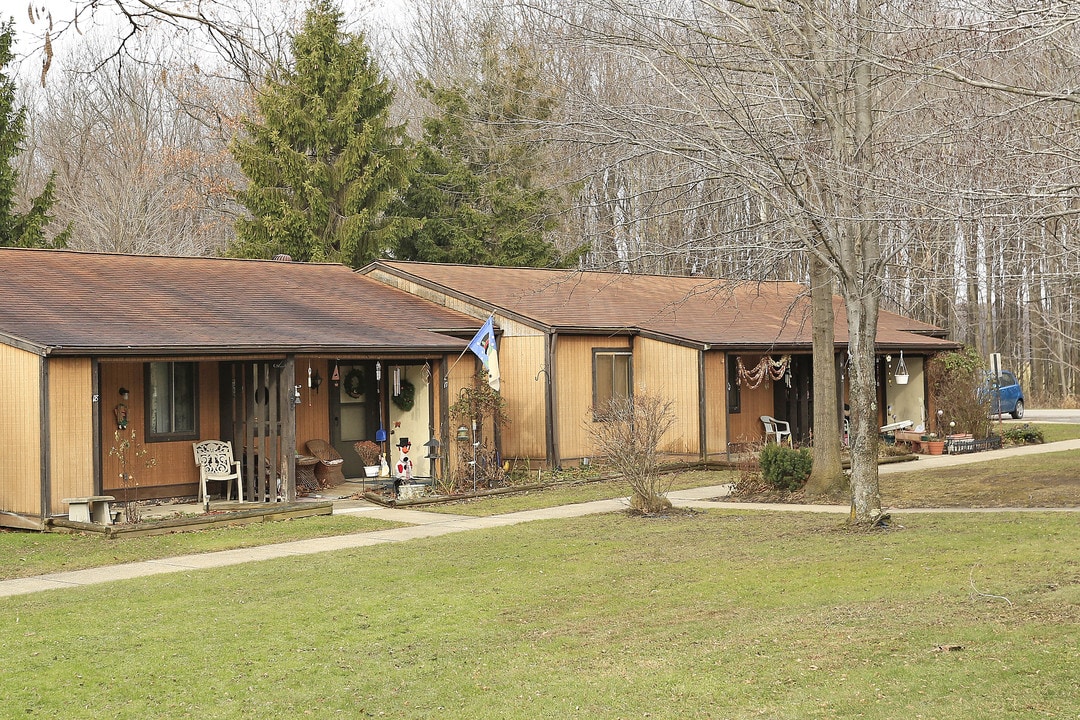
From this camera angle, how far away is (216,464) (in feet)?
61.4

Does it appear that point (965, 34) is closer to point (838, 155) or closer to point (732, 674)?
point (838, 155)

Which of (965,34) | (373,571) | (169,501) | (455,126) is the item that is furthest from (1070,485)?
(455,126)

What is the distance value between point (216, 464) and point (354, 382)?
3305 millimetres

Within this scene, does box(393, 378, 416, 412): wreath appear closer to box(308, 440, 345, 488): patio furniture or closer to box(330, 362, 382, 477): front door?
box(330, 362, 382, 477): front door

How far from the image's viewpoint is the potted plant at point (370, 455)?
820 inches

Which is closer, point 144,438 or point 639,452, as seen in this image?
point 639,452

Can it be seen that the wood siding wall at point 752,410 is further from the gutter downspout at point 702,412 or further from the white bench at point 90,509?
the white bench at point 90,509

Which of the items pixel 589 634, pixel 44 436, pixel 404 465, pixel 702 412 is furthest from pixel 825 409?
pixel 44 436

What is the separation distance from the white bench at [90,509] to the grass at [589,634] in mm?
3949

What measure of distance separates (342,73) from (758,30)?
2440cm

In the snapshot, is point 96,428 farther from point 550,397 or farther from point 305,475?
point 550,397

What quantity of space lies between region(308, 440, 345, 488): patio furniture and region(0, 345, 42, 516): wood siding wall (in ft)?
17.6

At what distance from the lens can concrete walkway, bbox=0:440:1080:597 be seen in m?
12.1

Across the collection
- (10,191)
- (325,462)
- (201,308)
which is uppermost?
(10,191)
